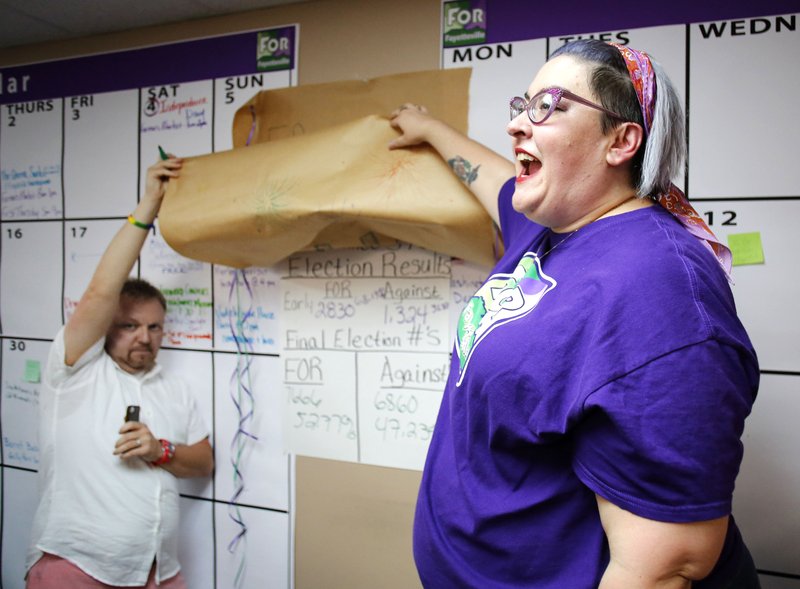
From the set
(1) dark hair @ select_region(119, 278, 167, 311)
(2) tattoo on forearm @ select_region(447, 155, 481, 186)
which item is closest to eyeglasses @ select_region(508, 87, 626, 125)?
(2) tattoo on forearm @ select_region(447, 155, 481, 186)

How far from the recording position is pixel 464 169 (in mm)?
1104

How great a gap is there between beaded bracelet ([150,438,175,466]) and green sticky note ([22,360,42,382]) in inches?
25.9

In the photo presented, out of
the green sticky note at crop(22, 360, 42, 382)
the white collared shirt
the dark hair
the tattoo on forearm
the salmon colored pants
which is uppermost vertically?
the tattoo on forearm

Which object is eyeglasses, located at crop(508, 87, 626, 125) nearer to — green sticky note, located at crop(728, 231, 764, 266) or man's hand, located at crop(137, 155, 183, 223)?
green sticky note, located at crop(728, 231, 764, 266)

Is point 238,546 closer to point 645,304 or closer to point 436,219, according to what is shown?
point 436,219

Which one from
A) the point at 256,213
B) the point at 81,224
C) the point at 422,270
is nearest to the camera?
the point at 256,213

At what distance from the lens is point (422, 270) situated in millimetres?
1358

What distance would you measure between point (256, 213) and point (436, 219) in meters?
0.40

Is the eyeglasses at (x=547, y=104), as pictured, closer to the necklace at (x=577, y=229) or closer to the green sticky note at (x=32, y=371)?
the necklace at (x=577, y=229)

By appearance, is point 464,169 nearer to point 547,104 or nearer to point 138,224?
point 547,104

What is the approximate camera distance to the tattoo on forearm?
1.09m

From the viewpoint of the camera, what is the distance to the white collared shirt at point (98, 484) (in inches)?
53.7

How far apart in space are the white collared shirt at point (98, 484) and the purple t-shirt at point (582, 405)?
832 millimetres

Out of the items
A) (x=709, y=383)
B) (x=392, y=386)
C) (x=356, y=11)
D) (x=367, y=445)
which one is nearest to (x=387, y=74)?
(x=356, y=11)
